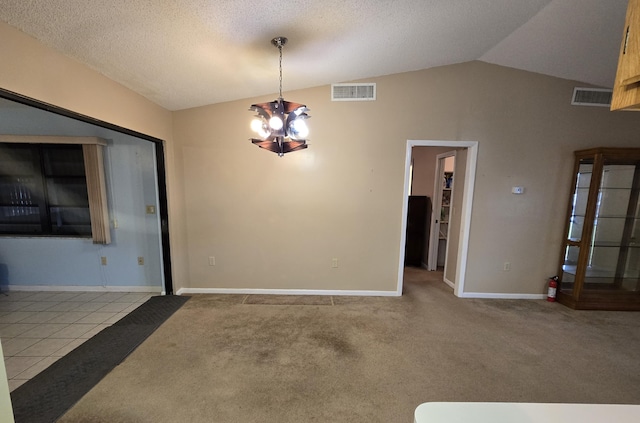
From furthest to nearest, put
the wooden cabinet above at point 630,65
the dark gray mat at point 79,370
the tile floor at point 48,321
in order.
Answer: the tile floor at point 48,321
the dark gray mat at point 79,370
the wooden cabinet above at point 630,65

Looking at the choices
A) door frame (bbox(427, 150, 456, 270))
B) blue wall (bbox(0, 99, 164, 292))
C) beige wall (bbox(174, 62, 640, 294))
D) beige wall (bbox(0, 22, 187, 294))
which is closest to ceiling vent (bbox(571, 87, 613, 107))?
beige wall (bbox(174, 62, 640, 294))

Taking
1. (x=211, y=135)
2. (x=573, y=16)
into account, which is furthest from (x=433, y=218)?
(x=211, y=135)

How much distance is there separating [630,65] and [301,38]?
203cm

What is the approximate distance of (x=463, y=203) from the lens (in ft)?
11.4

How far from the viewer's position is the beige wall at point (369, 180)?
322cm

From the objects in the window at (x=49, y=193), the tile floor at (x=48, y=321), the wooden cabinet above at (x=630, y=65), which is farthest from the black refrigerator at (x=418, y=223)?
the window at (x=49, y=193)

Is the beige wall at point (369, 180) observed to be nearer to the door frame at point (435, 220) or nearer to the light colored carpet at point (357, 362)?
the light colored carpet at point (357, 362)

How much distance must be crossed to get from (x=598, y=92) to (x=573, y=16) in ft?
5.36

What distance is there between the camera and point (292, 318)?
9.53ft

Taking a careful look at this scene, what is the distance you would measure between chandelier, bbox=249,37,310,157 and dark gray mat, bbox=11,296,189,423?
228cm

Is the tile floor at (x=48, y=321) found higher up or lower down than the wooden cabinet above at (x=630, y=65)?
lower down

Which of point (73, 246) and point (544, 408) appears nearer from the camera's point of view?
point (544, 408)

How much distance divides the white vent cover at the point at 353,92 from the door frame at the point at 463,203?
795 mm

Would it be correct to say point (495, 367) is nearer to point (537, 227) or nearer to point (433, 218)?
point (537, 227)
